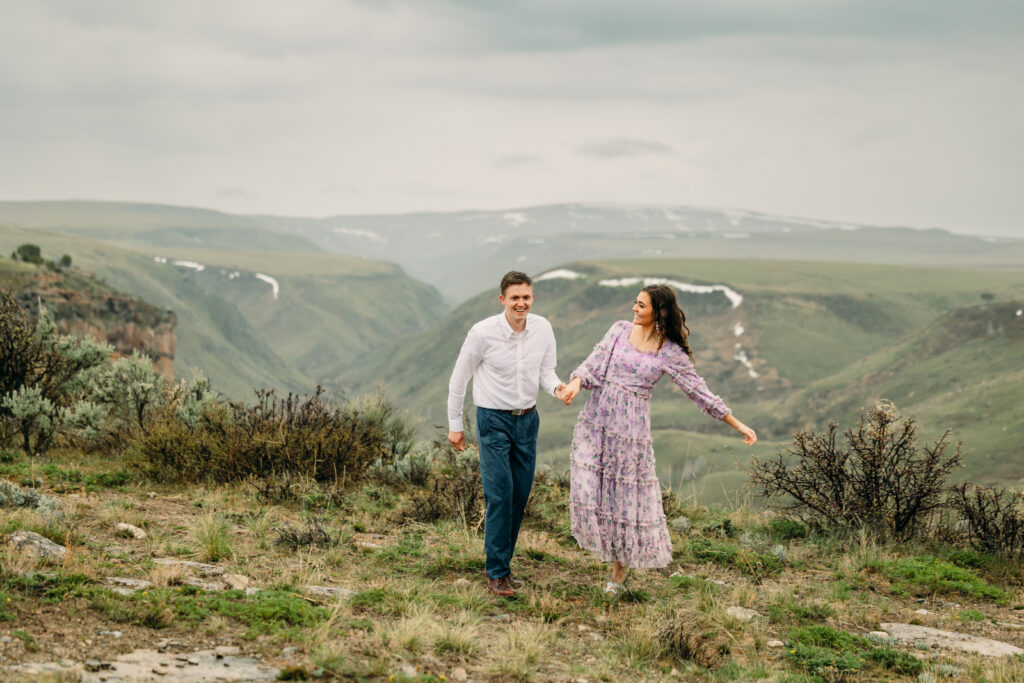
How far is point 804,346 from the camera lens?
293 feet

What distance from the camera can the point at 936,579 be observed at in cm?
685

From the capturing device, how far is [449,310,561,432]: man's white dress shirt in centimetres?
559

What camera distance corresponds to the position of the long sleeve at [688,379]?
583 centimetres

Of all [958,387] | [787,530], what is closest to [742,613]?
[787,530]

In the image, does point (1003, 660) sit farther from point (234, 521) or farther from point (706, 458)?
point (706, 458)

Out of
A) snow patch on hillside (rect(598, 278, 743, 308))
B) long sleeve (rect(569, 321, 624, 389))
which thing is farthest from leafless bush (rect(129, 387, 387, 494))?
snow patch on hillside (rect(598, 278, 743, 308))

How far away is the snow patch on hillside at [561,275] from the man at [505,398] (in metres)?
120

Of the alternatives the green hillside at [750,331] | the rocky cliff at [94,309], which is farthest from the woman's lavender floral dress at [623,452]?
the green hillside at [750,331]

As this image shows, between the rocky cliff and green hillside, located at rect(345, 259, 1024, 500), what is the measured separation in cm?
2710

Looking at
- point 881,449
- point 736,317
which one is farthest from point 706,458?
point 736,317

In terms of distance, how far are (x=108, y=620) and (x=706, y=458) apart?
149ft

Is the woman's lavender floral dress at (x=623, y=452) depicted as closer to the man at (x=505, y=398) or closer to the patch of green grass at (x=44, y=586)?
the man at (x=505, y=398)

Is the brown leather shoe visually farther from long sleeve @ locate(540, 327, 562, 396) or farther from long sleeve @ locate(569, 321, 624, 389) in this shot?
long sleeve @ locate(569, 321, 624, 389)

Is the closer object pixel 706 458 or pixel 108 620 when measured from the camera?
pixel 108 620
